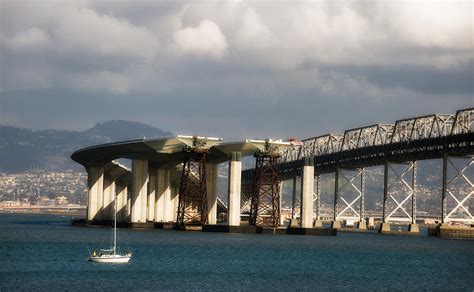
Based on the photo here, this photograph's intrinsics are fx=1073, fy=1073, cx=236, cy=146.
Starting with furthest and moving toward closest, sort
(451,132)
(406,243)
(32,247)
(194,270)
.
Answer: (451,132) → (406,243) → (32,247) → (194,270)

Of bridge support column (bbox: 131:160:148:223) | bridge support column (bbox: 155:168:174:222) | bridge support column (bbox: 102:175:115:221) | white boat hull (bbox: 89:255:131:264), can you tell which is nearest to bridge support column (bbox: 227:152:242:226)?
bridge support column (bbox: 131:160:148:223)

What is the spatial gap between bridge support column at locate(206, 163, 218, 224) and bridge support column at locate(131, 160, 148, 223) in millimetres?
9193

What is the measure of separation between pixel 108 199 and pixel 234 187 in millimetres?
57347

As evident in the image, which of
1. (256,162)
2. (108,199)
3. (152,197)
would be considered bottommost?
(108,199)

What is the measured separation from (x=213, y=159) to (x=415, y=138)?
1203 inches

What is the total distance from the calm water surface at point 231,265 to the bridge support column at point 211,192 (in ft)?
92.0

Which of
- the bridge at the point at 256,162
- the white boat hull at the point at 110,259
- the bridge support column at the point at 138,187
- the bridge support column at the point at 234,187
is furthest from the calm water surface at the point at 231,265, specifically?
the bridge support column at the point at 138,187

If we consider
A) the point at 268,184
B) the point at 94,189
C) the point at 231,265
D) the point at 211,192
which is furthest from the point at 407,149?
the point at 231,265

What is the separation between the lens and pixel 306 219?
14188 centimetres

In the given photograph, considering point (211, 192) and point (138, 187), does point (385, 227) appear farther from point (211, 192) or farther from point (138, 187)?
point (138, 187)

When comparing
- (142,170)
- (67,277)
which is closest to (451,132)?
(142,170)

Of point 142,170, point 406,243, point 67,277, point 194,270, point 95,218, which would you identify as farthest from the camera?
point 95,218

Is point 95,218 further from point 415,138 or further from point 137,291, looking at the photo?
point 137,291

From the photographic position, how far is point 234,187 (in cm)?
13712
